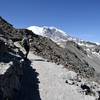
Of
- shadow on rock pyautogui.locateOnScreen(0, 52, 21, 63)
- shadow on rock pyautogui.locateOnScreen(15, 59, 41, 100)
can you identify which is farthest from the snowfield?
shadow on rock pyautogui.locateOnScreen(0, 52, 21, 63)

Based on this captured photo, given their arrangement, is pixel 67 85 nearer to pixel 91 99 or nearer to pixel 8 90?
pixel 91 99

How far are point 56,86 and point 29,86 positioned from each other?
230 cm

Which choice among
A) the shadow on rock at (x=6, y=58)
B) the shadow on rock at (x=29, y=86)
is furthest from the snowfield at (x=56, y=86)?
the shadow on rock at (x=6, y=58)

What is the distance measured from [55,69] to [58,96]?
296 inches

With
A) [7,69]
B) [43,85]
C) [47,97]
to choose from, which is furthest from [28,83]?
[7,69]

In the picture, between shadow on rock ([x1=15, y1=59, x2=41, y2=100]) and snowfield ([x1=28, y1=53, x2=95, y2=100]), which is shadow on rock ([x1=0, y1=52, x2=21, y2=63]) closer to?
shadow on rock ([x1=15, y1=59, x2=41, y2=100])

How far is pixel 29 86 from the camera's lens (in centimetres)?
2364

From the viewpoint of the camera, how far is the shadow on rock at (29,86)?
854 inches

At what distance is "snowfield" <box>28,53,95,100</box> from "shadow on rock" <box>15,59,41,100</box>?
382 millimetres

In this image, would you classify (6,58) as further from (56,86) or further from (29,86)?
(56,86)

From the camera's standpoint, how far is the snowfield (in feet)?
74.4

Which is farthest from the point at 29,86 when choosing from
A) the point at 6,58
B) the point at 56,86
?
the point at 6,58

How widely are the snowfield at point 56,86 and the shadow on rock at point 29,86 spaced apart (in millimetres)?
382

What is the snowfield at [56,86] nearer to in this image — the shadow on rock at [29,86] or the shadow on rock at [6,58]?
the shadow on rock at [29,86]
